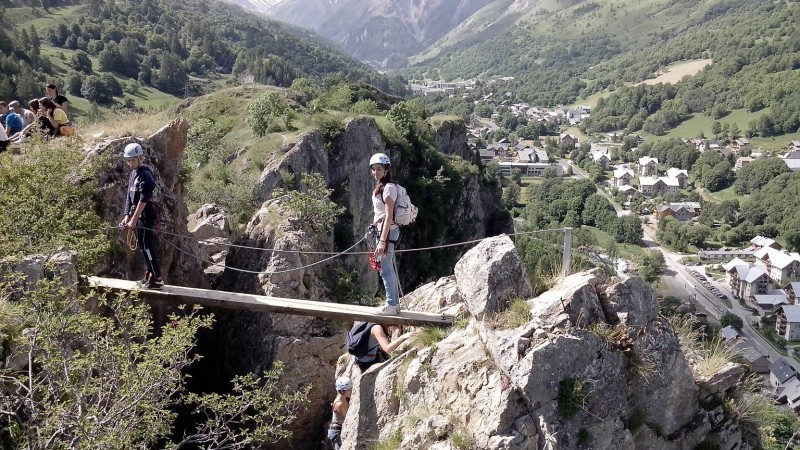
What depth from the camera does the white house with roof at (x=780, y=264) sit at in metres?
81.9

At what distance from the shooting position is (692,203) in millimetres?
110750

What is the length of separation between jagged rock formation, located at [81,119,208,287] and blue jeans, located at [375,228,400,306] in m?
5.29

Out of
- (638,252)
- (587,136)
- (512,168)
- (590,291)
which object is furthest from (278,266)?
(587,136)

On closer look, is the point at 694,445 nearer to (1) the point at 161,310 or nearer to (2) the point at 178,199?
(1) the point at 161,310

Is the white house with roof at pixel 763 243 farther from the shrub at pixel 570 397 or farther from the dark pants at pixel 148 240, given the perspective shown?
the dark pants at pixel 148 240

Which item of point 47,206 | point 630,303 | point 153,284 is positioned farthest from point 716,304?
point 47,206

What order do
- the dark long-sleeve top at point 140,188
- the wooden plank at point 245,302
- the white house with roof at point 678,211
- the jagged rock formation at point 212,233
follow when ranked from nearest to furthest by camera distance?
the dark long-sleeve top at point 140,188 < the wooden plank at point 245,302 < the jagged rock formation at point 212,233 < the white house with roof at point 678,211

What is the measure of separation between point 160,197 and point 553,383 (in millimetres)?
10069

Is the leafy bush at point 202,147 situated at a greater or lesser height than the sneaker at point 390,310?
lesser

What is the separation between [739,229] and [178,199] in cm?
10469

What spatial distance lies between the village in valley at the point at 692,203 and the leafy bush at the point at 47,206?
12028 millimetres

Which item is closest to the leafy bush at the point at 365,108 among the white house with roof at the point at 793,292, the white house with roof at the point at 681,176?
the white house with roof at the point at 793,292

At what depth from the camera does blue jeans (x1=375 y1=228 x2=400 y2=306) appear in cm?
959

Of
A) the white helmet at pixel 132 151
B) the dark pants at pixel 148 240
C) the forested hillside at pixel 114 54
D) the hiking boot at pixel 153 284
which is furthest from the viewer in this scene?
the forested hillside at pixel 114 54
